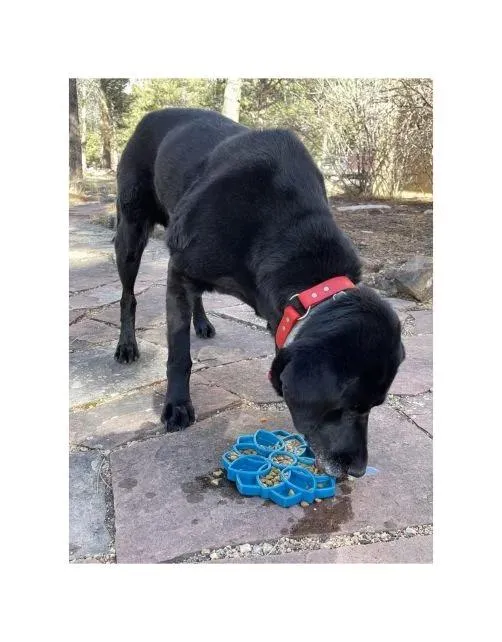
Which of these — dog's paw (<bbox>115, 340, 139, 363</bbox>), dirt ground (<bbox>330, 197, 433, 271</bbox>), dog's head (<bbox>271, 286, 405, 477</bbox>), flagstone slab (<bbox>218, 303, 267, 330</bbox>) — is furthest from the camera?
dirt ground (<bbox>330, 197, 433, 271</bbox>)

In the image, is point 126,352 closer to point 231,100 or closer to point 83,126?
point 231,100

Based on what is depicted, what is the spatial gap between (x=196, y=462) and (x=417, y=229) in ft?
9.01

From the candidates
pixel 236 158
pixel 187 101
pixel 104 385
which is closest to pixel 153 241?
pixel 187 101

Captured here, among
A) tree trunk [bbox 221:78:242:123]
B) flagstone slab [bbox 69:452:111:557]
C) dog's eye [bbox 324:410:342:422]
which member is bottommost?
flagstone slab [bbox 69:452:111:557]

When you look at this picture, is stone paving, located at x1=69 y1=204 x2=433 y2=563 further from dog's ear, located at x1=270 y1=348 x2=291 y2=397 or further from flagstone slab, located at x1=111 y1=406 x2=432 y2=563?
dog's ear, located at x1=270 y1=348 x2=291 y2=397

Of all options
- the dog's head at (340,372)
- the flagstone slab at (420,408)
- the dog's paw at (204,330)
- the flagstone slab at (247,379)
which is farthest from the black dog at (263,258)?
the flagstone slab at (420,408)

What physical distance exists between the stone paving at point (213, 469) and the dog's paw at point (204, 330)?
58 millimetres

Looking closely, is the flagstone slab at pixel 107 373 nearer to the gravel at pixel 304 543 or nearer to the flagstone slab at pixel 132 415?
the flagstone slab at pixel 132 415

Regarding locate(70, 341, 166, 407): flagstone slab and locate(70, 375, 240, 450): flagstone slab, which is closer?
locate(70, 375, 240, 450): flagstone slab

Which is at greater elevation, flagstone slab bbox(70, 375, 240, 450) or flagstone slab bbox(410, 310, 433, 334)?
flagstone slab bbox(410, 310, 433, 334)

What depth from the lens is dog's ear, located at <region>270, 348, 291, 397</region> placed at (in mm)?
1884

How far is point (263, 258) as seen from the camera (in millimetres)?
2301

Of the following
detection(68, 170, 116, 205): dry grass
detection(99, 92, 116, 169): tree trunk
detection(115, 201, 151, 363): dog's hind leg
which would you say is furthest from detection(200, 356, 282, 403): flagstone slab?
detection(99, 92, 116, 169): tree trunk

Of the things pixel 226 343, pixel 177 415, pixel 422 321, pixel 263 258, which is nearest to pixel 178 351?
pixel 177 415
